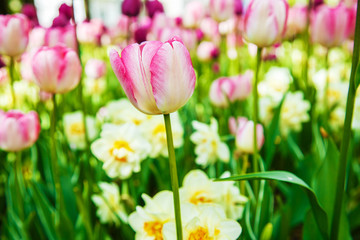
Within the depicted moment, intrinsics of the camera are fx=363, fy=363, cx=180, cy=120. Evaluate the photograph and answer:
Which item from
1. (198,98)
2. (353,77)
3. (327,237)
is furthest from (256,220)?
(198,98)

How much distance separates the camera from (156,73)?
1.84ft

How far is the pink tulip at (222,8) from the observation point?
183cm

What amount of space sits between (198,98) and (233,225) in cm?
144

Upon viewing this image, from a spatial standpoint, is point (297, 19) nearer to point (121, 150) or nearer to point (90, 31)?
point (90, 31)

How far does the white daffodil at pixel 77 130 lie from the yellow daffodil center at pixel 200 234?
3.31 feet

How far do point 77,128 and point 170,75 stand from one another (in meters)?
1.14

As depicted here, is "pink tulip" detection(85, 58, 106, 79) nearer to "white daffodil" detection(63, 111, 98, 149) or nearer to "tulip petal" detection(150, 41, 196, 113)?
"white daffodil" detection(63, 111, 98, 149)

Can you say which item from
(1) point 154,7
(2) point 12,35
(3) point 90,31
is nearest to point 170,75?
(2) point 12,35

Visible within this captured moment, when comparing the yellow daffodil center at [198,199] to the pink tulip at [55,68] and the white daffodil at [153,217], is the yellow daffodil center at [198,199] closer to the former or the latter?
the white daffodil at [153,217]

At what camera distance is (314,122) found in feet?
5.34

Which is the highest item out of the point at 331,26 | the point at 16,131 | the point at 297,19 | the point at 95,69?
the point at 297,19

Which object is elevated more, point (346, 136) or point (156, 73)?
point (156, 73)

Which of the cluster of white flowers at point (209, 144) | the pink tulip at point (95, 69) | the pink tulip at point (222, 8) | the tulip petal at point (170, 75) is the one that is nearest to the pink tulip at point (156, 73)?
the tulip petal at point (170, 75)

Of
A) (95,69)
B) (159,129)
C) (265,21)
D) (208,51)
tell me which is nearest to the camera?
(265,21)
